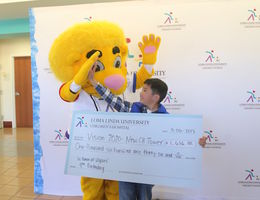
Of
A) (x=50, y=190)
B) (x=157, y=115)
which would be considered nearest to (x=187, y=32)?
(x=157, y=115)

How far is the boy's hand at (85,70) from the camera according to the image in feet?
4.80

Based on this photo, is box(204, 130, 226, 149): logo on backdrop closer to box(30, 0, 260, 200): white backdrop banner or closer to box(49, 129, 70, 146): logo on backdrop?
box(30, 0, 260, 200): white backdrop banner

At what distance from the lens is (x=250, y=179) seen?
211cm

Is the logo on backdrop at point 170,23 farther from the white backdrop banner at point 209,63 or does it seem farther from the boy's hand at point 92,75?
the boy's hand at point 92,75

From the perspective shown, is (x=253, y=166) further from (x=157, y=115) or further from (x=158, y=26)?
(x=158, y=26)

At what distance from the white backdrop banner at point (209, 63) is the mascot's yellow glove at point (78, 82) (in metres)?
0.66

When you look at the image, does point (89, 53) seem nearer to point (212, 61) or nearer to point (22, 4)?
point (212, 61)

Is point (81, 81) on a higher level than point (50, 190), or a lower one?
higher

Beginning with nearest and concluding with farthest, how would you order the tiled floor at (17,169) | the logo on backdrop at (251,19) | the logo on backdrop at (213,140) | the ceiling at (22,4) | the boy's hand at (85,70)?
the boy's hand at (85,70) → the logo on backdrop at (251,19) → the logo on backdrop at (213,140) → the tiled floor at (17,169) → the ceiling at (22,4)

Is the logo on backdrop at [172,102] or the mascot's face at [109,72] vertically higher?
the mascot's face at [109,72]

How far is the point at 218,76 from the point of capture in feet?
6.70

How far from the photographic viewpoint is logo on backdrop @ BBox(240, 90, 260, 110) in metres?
2.03

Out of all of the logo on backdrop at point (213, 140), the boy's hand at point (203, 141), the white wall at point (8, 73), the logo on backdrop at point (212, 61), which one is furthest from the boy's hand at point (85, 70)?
the white wall at point (8, 73)

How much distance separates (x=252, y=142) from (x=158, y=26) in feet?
4.57
